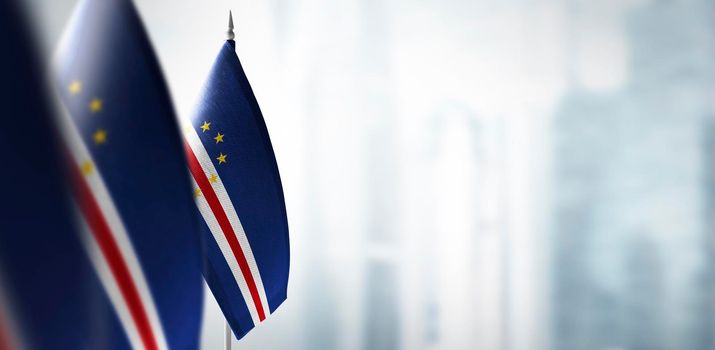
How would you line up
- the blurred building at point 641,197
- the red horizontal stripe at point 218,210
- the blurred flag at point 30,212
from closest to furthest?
1. the blurred flag at point 30,212
2. the red horizontal stripe at point 218,210
3. the blurred building at point 641,197

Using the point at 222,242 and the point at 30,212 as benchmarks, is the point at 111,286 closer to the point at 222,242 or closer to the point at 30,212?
the point at 30,212

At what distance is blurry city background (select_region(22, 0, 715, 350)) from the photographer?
5.03ft

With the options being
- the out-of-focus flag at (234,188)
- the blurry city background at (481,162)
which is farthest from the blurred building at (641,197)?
the out-of-focus flag at (234,188)

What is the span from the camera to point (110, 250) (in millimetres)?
402

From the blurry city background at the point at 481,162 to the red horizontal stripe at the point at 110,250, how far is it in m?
1.28

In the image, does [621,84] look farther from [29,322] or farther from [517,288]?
[29,322]

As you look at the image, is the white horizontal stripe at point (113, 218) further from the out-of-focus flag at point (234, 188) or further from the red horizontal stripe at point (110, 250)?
the out-of-focus flag at point (234, 188)

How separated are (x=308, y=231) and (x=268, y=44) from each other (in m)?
0.62

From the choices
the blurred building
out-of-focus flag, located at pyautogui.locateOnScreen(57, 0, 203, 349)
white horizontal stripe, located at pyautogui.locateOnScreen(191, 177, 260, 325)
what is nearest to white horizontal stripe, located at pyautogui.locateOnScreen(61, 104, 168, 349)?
out-of-focus flag, located at pyautogui.locateOnScreen(57, 0, 203, 349)

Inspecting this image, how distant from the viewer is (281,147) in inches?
68.2

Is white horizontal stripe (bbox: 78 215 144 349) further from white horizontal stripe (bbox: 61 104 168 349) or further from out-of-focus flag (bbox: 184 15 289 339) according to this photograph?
out-of-focus flag (bbox: 184 15 289 339)

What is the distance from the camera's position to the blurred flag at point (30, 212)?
299 millimetres

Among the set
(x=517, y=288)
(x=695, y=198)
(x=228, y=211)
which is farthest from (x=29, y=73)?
(x=695, y=198)

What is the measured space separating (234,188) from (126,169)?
36 cm
